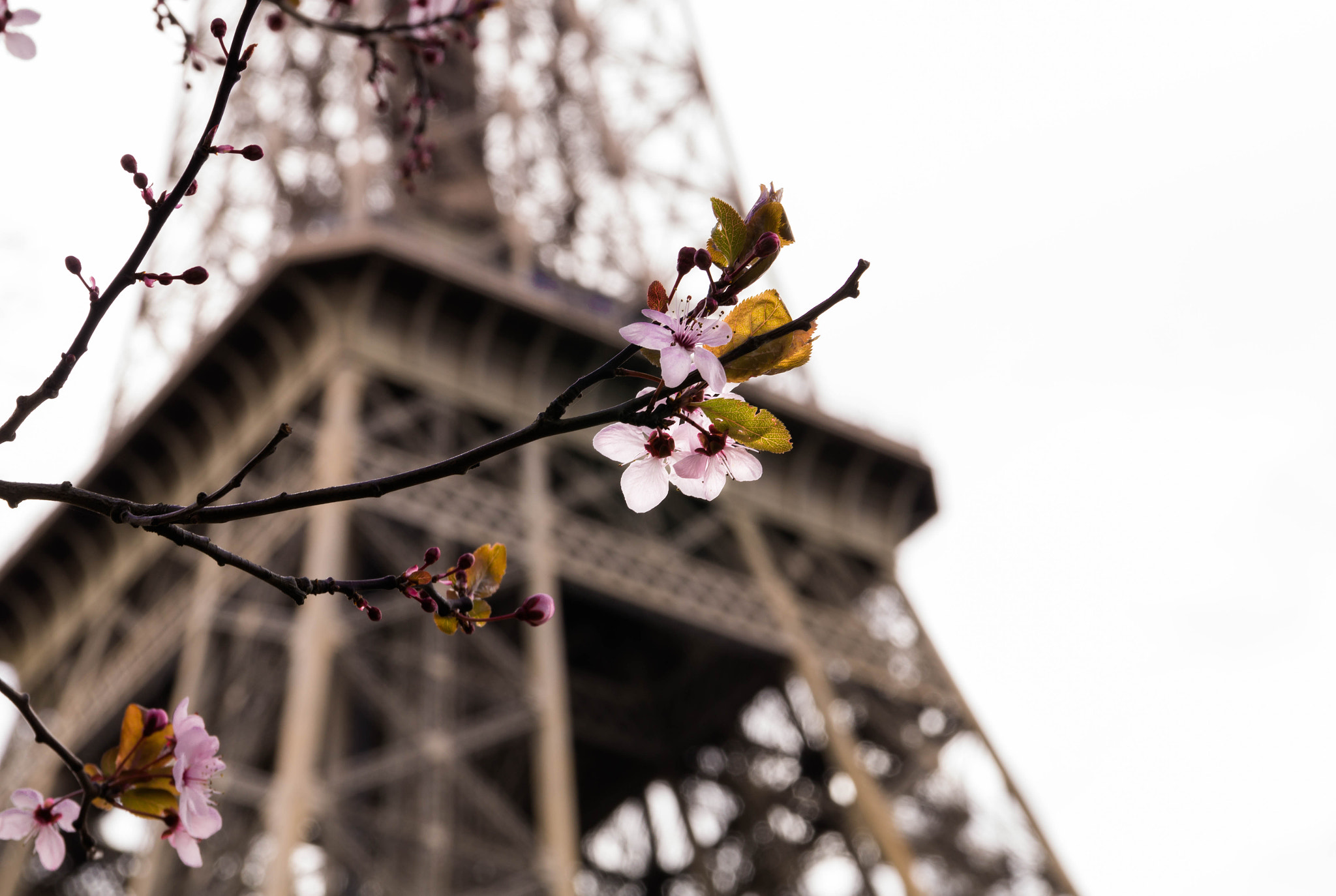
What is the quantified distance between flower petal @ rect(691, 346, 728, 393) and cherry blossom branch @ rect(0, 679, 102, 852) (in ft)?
3.16

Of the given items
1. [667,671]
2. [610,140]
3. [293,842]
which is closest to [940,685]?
[667,671]

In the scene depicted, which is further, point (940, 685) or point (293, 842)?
point (940, 685)

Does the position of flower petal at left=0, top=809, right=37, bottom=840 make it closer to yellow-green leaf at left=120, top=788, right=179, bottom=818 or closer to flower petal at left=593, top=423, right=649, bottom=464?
yellow-green leaf at left=120, top=788, right=179, bottom=818

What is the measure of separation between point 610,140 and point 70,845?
36.6ft

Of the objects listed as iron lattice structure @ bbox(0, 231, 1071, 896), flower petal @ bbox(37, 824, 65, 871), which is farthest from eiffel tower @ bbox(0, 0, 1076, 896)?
flower petal @ bbox(37, 824, 65, 871)

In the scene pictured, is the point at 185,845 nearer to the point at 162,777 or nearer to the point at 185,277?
the point at 162,777

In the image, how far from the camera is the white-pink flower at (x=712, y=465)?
1.54 meters

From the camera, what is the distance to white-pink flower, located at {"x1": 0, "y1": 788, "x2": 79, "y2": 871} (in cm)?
174

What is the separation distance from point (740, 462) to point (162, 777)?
0.90 metres

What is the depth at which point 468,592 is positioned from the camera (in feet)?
5.37

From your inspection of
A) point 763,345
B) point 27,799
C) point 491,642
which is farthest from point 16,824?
point 491,642

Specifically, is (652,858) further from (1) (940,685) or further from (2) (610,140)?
(2) (610,140)

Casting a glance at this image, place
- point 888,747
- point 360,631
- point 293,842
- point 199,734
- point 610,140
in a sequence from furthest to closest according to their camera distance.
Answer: point 610,140 < point 888,747 < point 360,631 < point 293,842 < point 199,734

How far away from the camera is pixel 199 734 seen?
1.68 metres
